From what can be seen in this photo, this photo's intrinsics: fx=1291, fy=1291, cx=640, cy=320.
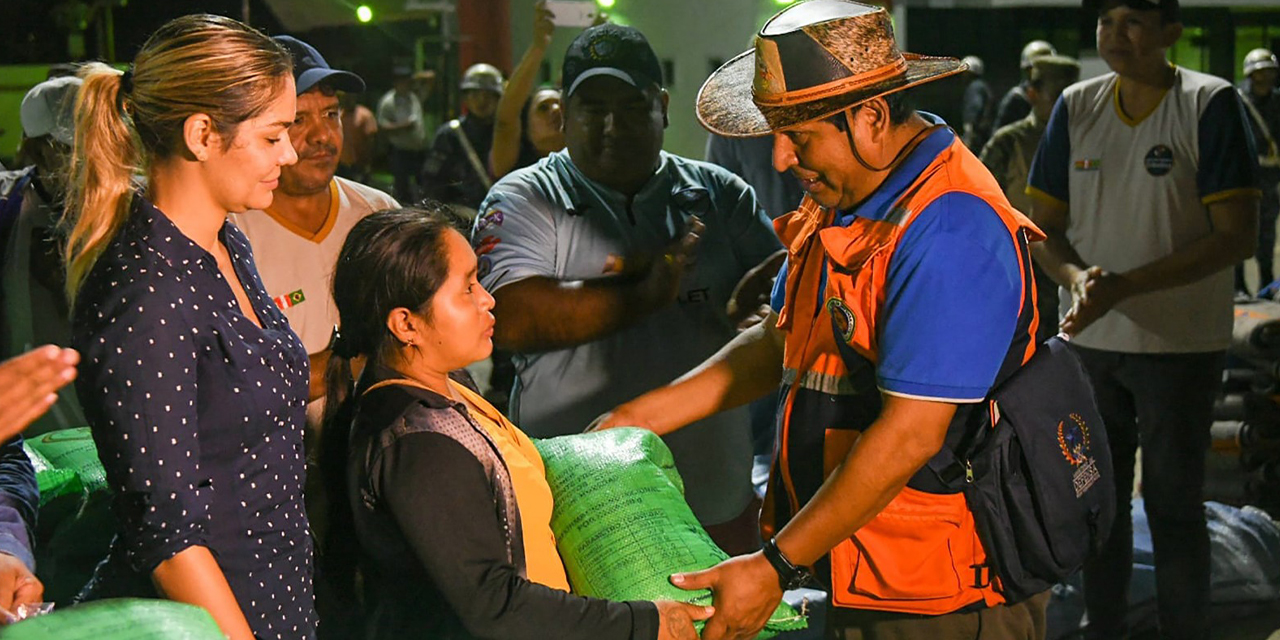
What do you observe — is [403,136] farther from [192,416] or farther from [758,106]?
[192,416]

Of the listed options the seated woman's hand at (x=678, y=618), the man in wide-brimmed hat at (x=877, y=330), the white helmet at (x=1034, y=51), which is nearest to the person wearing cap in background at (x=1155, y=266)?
the man in wide-brimmed hat at (x=877, y=330)

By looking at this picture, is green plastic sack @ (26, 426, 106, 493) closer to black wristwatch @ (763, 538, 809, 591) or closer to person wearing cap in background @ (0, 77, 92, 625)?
person wearing cap in background @ (0, 77, 92, 625)

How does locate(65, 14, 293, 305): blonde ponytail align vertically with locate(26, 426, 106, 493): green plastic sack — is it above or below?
above

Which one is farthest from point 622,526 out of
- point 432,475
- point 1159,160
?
point 1159,160

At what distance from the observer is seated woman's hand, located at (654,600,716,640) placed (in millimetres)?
2006

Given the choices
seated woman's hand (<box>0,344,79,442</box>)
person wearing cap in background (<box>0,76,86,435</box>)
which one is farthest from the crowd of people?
person wearing cap in background (<box>0,76,86,435</box>)

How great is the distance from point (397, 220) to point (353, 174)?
20.0ft

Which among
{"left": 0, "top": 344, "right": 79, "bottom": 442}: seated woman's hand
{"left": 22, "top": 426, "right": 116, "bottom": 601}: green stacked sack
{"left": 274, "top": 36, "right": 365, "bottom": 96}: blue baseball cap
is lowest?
{"left": 22, "top": 426, "right": 116, "bottom": 601}: green stacked sack

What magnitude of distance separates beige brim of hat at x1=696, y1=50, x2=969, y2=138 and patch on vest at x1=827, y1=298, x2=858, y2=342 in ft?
0.96

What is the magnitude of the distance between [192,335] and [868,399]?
105 cm

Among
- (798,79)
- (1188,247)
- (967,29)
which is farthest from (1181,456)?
(967,29)

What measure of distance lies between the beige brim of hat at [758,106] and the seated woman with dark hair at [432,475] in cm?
51

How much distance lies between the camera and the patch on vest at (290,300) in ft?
9.37

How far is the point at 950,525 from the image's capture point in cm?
207
